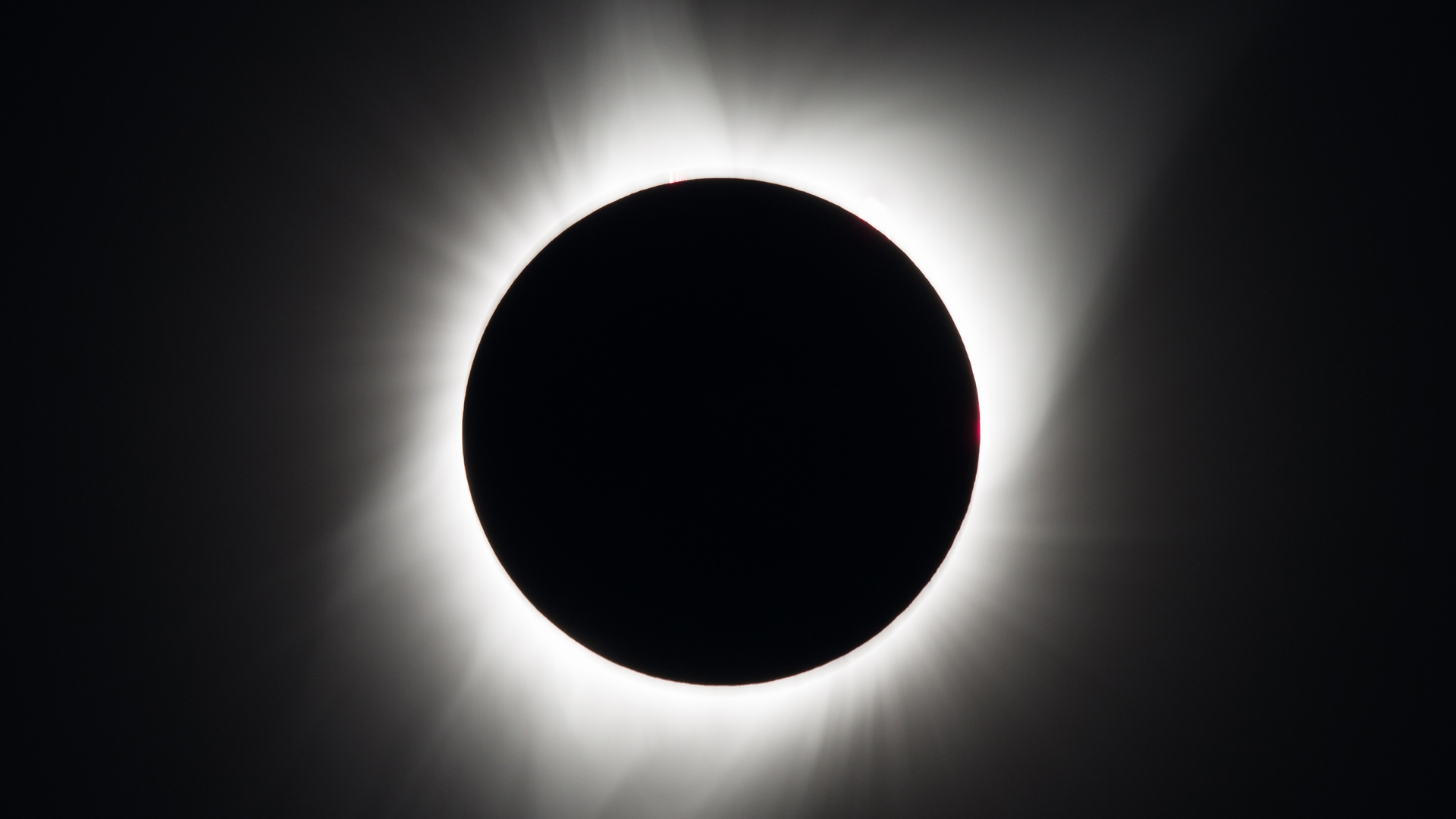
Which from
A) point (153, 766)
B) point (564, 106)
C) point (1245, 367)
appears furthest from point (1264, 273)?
point (153, 766)

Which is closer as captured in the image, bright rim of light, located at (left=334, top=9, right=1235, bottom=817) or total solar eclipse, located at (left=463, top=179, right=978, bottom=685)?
total solar eclipse, located at (left=463, top=179, right=978, bottom=685)

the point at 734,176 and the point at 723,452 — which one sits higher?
the point at 734,176

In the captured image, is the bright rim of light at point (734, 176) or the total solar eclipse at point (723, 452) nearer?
the total solar eclipse at point (723, 452)

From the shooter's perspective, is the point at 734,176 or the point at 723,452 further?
the point at 734,176

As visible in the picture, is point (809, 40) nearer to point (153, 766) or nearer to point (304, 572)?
point (304, 572)
